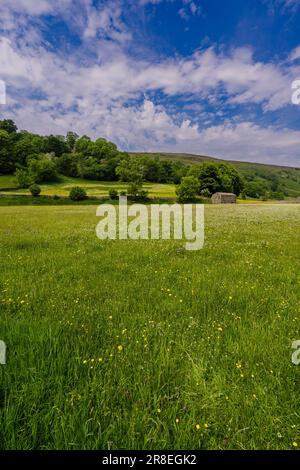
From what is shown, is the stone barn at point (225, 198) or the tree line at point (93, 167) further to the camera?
the tree line at point (93, 167)

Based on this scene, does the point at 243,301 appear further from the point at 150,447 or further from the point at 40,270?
the point at 40,270

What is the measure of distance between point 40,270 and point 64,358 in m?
4.50

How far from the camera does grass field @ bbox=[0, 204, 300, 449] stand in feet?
7.28

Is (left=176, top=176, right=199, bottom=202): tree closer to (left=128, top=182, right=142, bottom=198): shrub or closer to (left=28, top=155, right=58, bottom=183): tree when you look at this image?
(left=128, top=182, right=142, bottom=198): shrub

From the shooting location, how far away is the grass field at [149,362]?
7.28ft

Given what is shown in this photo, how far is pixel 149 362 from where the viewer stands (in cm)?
310

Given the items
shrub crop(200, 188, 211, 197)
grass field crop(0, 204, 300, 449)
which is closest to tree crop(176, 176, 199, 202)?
shrub crop(200, 188, 211, 197)

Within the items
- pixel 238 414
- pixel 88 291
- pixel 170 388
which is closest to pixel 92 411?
pixel 170 388

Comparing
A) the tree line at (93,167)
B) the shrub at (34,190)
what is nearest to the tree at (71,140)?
the tree line at (93,167)

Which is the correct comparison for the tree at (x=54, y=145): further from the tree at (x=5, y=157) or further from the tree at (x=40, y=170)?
the tree at (x=40, y=170)

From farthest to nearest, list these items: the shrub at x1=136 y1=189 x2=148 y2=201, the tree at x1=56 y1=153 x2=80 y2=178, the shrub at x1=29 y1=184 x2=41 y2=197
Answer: the tree at x1=56 y1=153 x2=80 y2=178, the shrub at x1=136 y1=189 x2=148 y2=201, the shrub at x1=29 y1=184 x2=41 y2=197

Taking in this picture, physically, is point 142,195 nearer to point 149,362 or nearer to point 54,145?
point 149,362

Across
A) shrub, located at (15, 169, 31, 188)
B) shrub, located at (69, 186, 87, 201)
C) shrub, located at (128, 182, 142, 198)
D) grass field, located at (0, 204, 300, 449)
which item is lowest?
grass field, located at (0, 204, 300, 449)

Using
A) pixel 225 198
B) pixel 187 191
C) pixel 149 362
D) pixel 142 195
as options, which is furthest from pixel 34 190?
pixel 149 362
